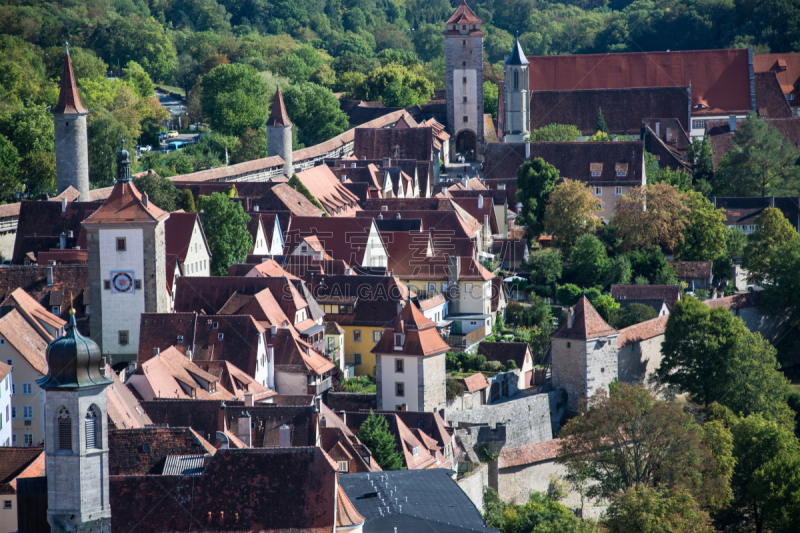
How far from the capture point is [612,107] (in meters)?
98.8

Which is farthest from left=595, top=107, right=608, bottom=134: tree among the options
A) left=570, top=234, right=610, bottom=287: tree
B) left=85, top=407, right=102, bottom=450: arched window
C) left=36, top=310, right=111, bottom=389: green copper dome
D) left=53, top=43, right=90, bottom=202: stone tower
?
left=85, top=407, right=102, bottom=450: arched window

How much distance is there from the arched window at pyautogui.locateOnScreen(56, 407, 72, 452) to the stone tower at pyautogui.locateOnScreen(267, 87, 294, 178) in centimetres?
5054

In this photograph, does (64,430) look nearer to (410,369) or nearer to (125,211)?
(410,369)

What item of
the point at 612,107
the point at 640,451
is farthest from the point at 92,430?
the point at 612,107

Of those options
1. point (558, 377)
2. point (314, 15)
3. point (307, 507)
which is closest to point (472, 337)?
point (558, 377)

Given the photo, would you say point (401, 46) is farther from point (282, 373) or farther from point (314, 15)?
point (282, 373)

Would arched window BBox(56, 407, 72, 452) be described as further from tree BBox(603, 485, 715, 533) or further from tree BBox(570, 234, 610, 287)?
tree BBox(570, 234, 610, 287)

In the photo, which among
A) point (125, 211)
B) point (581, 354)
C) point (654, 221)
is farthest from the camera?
point (654, 221)

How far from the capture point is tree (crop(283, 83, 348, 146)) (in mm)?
101000

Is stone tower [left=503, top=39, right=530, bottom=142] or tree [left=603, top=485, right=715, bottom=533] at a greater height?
stone tower [left=503, top=39, right=530, bottom=142]

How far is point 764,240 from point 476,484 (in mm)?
29123

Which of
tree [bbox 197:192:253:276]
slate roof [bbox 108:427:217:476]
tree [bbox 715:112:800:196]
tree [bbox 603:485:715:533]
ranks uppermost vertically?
tree [bbox 715:112:800:196]

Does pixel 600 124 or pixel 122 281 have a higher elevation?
pixel 600 124

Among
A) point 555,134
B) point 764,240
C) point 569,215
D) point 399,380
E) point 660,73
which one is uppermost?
point 660,73
